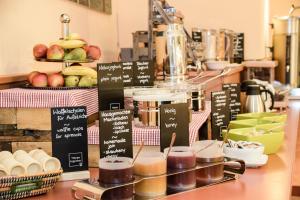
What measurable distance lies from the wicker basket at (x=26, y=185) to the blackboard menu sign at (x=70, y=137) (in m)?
0.15

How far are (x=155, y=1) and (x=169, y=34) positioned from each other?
435 millimetres

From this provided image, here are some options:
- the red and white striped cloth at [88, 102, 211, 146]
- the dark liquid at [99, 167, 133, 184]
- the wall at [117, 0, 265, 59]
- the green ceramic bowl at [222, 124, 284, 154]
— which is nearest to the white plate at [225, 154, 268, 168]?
the green ceramic bowl at [222, 124, 284, 154]

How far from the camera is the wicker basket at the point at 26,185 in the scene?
1440mm

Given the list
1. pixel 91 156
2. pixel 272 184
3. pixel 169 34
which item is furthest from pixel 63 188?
pixel 169 34

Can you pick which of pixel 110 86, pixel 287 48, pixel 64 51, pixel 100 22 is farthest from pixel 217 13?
pixel 287 48

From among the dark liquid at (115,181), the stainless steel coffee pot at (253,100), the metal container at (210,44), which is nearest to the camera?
the dark liquid at (115,181)

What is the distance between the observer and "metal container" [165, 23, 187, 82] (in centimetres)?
244

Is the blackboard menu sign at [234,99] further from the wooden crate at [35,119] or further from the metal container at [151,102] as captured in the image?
the wooden crate at [35,119]

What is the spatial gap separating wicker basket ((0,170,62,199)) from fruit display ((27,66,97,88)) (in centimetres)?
56

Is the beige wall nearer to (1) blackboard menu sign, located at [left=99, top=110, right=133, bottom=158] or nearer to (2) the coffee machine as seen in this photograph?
(2) the coffee machine

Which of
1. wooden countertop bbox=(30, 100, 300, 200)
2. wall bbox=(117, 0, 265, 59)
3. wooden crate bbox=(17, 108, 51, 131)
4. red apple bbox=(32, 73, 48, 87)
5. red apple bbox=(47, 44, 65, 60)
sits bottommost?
wooden countertop bbox=(30, 100, 300, 200)

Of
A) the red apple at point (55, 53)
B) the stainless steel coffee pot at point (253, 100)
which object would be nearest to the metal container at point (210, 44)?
the stainless steel coffee pot at point (253, 100)

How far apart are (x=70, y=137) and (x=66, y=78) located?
0.45m

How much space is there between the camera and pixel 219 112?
89.9 inches
